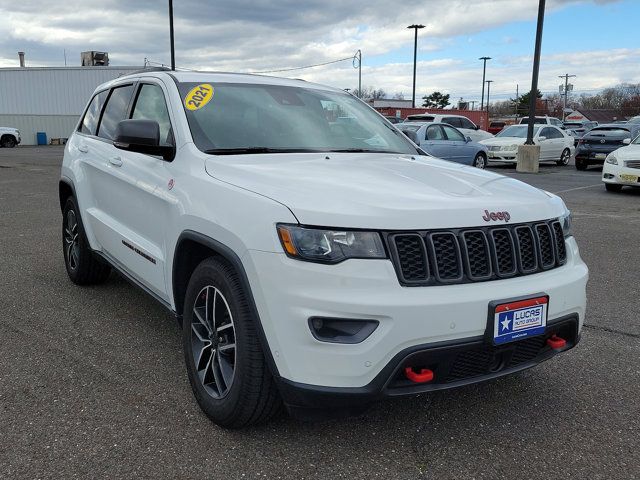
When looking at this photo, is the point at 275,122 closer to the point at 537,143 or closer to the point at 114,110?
the point at 114,110

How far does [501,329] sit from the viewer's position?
2.48 m

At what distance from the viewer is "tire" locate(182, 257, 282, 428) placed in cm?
254

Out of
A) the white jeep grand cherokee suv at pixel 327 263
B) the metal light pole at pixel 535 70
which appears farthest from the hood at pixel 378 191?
the metal light pole at pixel 535 70

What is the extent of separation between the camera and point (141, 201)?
363 cm

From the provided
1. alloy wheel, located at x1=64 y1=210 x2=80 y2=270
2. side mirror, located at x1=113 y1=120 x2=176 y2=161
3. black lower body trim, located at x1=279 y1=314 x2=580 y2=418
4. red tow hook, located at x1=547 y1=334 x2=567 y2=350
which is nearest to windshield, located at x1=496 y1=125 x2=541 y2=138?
alloy wheel, located at x1=64 y1=210 x2=80 y2=270

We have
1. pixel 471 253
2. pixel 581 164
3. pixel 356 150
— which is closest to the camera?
pixel 471 253

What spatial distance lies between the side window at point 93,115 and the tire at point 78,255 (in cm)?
61

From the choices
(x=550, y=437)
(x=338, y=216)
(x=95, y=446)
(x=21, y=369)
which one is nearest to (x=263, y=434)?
(x=95, y=446)

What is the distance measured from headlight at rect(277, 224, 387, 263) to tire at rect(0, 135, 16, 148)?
37.9 m

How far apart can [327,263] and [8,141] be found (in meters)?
38.2

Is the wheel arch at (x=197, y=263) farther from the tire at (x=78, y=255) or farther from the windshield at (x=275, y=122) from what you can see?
the tire at (x=78, y=255)

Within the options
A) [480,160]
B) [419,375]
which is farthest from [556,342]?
[480,160]

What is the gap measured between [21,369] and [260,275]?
6.52 ft

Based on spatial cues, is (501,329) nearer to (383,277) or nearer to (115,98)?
(383,277)
